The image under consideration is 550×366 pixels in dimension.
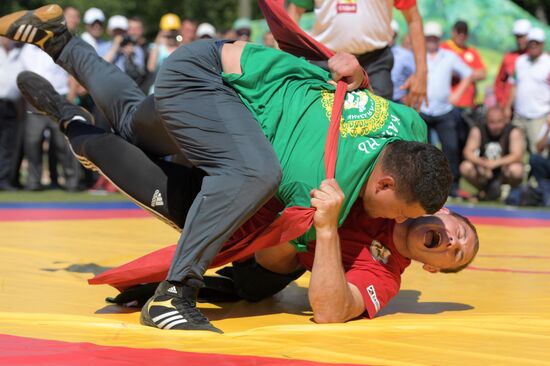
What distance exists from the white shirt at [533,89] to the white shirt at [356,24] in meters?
5.66

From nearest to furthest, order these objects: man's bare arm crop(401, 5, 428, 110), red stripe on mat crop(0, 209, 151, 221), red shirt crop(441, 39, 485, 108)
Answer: man's bare arm crop(401, 5, 428, 110) < red stripe on mat crop(0, 209, 151, 221) < red shirt crop(441, 39, 485, 108)

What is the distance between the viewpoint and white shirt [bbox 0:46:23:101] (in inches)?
426

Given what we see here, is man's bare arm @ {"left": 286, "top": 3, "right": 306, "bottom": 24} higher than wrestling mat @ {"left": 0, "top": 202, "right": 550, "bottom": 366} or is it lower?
higher

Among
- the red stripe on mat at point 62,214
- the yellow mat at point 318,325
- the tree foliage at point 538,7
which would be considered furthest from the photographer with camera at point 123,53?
the tree foliage at point 538,7

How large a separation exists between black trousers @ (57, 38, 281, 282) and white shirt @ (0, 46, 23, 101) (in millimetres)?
6948

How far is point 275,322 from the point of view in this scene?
384 centimetres

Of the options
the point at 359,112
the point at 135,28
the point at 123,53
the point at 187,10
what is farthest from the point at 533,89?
the point at 187,10

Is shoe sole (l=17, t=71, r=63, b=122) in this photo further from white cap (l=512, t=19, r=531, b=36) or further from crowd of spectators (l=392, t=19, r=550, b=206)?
white cap (l=512, t=19, r=531, b=36)

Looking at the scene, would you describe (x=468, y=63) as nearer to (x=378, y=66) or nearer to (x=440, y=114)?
(x=440, y=114)

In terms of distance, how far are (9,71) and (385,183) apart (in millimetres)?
7904

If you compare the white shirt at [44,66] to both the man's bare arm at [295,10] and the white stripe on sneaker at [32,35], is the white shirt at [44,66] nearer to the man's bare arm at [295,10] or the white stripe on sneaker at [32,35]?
the man's bare arm at [295,10]

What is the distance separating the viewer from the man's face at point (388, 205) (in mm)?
3721

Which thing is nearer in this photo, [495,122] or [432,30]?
[495,122]

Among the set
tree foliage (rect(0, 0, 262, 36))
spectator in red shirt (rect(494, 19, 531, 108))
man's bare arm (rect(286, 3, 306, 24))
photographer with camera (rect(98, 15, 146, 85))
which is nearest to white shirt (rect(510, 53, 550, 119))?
spectator in red shirt (rect(494, 19, 531, 108))
